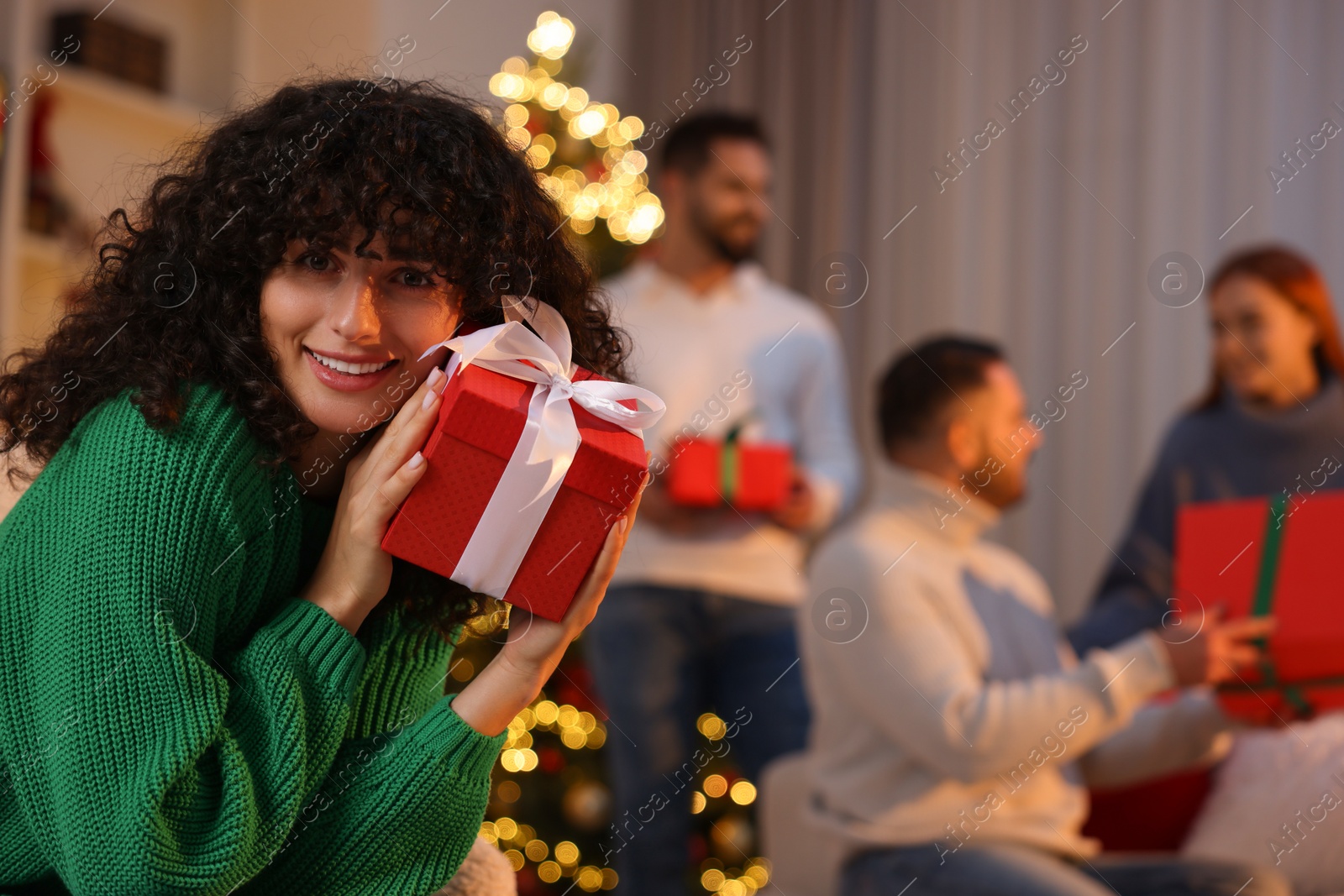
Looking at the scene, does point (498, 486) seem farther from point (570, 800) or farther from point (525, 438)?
point (570, 800)

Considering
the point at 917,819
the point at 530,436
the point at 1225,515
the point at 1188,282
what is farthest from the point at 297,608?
the point at 1188,282

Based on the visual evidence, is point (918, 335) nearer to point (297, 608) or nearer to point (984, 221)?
point (984, 221)

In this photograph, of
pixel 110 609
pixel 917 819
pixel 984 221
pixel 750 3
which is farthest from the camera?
pixel 750 3

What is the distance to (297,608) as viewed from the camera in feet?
2.96

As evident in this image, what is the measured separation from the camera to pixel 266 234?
2.90 ft

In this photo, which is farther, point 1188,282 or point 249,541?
point 1188,282

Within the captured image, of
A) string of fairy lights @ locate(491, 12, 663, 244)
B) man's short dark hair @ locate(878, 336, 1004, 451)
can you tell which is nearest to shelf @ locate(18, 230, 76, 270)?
string of fairy lights @ locate(491, 12, 663, 244)

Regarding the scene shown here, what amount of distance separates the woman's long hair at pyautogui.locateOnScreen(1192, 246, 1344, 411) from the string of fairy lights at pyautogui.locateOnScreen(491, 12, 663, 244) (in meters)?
1.31

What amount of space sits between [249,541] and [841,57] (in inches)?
132

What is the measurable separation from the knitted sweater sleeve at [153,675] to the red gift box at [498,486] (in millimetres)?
93

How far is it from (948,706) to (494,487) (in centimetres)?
111

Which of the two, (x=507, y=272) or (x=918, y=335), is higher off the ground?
(x=507, y=272)

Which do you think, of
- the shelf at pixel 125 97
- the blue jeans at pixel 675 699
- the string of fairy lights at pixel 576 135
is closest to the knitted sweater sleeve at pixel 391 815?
the blue jeans at pixel 675 699

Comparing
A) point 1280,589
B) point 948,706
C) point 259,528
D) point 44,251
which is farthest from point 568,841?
point 259,528
